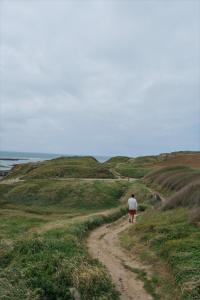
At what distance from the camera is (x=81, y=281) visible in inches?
603

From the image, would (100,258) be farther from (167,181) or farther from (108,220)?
(167,181)

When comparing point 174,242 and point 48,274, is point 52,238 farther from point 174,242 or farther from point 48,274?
point 48,274

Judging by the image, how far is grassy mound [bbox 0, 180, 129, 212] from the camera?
4456 cm

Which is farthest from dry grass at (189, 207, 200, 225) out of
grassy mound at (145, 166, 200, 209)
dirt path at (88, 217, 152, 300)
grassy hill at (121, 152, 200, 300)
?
dirt path at (88, 217, 152, 300)

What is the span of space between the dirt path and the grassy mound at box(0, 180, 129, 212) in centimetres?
1308

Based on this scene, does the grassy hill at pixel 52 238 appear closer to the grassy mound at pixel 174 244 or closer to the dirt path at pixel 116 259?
the dirt path at pixel 116 259

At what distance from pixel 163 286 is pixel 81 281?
3.19m

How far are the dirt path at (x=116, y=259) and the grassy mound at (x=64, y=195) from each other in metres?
13.1

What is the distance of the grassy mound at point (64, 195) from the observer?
4456cm

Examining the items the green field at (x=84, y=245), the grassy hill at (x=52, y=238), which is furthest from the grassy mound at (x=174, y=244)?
the grassy hill at (x=52, y=238)

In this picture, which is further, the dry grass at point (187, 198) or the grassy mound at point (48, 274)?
the dry grass at point (187, 198)

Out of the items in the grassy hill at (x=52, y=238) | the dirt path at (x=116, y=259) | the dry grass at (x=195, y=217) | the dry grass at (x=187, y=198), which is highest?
the dry grass at (x=187, y=198)

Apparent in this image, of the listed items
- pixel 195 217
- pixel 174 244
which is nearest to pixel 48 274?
pixel 174 244

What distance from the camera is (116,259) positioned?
21078 millimetres
